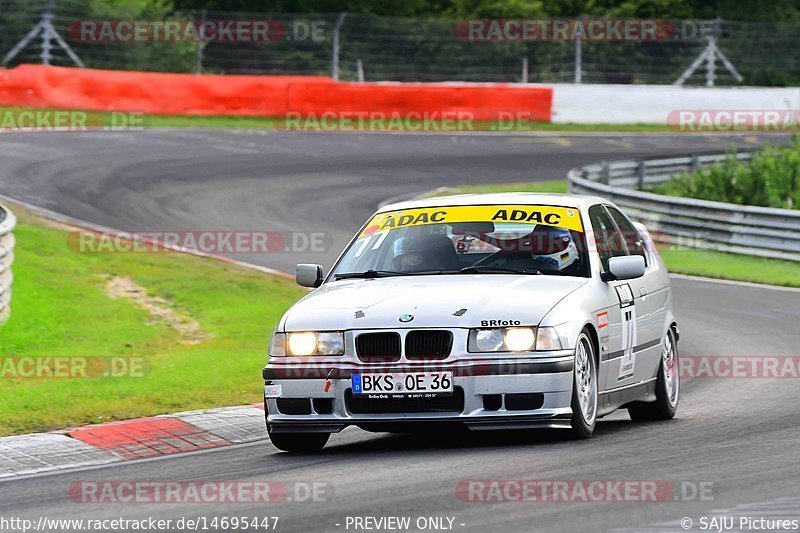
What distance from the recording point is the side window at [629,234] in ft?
34.2

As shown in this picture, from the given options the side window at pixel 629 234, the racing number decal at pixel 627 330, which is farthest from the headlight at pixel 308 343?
the side window at pixel 629 234

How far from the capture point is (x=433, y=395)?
829cm

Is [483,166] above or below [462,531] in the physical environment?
below

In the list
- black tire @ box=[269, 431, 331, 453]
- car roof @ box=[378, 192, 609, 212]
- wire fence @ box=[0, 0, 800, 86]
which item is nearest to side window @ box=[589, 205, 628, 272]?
car roof @ box=[378, 192, 609, 212]

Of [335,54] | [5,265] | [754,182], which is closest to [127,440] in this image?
[5,265]

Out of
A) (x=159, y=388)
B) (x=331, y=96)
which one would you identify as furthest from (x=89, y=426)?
(x=331, y=96)

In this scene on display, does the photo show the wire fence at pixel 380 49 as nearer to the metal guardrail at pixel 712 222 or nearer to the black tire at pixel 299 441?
the metal guardrail at pixel 712 222

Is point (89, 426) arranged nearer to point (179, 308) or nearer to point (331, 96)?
point (179, 308)

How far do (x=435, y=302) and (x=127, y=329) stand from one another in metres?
8.53

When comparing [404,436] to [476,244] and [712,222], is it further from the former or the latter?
[712,222]

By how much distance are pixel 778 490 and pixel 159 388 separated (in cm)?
601

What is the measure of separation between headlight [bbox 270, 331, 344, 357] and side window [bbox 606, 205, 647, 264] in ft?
8.79

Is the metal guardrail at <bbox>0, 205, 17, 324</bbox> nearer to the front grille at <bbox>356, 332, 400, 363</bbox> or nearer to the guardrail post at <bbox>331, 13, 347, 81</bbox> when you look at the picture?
the front grille at <bbox>356, 332, 400, 363</bbox>

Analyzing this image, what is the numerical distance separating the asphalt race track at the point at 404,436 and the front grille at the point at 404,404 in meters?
0.26
